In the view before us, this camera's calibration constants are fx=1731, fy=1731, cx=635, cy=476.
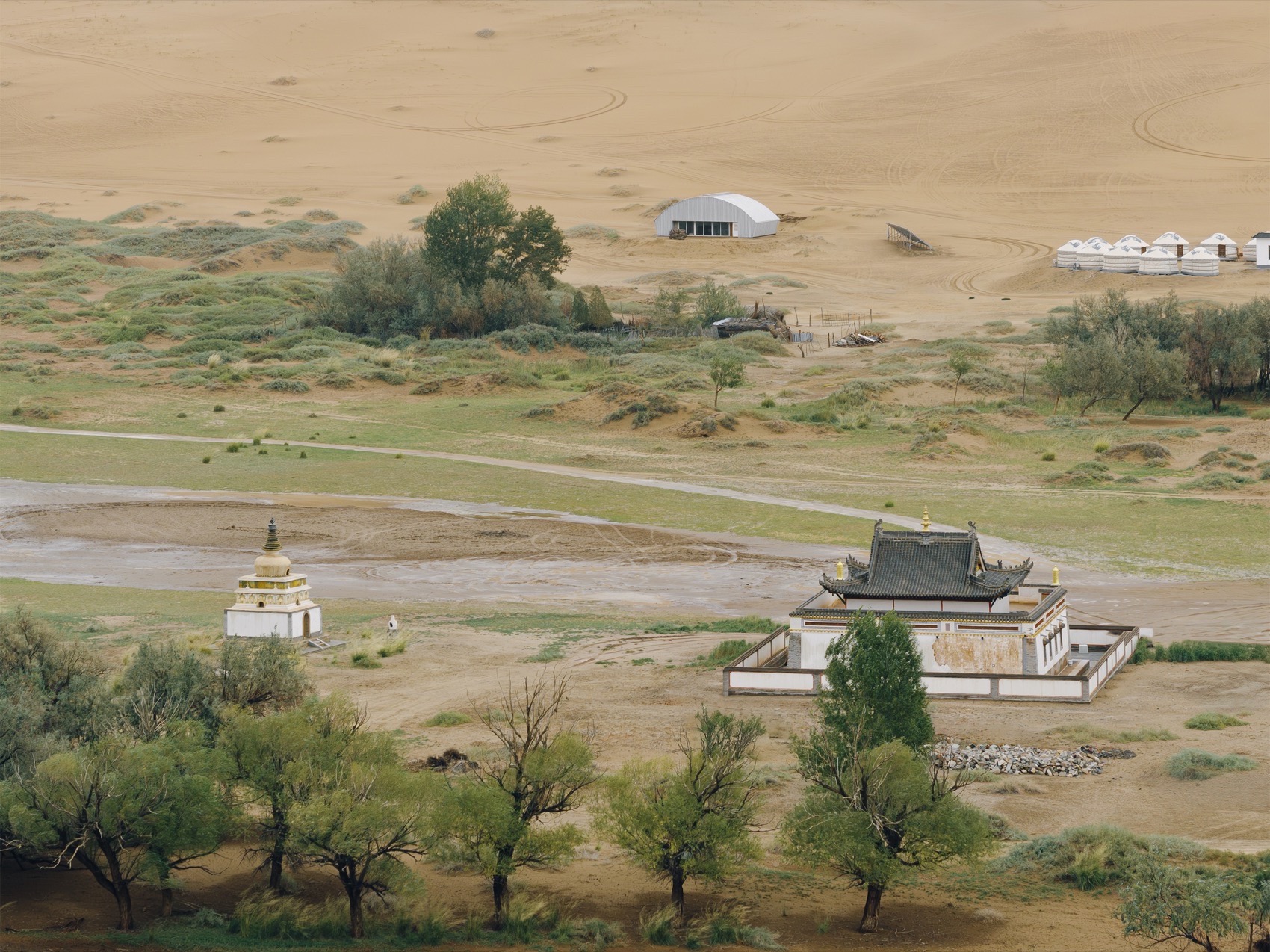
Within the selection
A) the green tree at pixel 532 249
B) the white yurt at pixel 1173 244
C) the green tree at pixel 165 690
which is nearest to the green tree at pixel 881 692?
the green tree at pixel 165 690

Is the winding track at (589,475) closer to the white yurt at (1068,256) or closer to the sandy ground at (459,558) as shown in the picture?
the sandy ground at (459,558)

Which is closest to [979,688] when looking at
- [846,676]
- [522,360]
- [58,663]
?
[846,676]

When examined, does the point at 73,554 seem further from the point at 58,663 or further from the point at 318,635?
the point at 58,663

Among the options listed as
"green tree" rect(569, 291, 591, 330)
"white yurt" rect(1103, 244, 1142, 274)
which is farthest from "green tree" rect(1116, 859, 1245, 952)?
"white yurt" rect(1103, 244, 1142, 274)

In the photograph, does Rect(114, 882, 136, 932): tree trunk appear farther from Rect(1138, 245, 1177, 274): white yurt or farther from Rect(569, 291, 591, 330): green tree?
Rect(1138, 245, 1177, 274): white yurt

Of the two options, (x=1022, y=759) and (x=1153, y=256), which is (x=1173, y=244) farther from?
(x=1022, y=759)

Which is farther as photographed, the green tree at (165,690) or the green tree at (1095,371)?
the green tree at (1095,371)

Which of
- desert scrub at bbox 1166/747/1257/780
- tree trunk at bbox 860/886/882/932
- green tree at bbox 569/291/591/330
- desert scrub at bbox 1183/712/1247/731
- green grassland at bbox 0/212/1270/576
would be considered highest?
green tree at bbox 569/291/591/330
